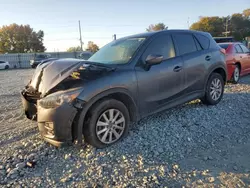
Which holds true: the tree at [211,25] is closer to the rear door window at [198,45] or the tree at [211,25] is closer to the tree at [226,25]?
the tree at [226,25]

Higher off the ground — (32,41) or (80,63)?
(32,41)

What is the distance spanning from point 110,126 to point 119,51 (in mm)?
1565

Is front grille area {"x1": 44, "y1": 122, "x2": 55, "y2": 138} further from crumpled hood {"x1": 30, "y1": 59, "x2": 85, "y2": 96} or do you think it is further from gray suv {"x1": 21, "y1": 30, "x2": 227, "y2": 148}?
crumpled hood {"x1": 30, "y1": 59, "x2": 85, "y2": 96}

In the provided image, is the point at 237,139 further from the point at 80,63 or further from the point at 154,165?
the point at 80,63

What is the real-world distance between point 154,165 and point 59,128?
1.39 meters

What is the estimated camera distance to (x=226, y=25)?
196 feet

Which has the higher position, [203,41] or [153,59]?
[203,41]

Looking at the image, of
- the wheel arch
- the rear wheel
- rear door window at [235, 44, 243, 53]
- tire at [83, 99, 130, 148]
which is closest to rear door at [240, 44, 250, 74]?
rear door window at [235, 44, 243, 53]

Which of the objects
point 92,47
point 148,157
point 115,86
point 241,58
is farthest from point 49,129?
point 92,47

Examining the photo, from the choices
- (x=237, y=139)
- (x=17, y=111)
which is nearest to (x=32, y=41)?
(x=17, y=111)

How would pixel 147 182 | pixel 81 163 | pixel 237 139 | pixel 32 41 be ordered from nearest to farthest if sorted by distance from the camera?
pixel 147 182 → pixel 81 163 → pixel 237 139 → pixel 32 41

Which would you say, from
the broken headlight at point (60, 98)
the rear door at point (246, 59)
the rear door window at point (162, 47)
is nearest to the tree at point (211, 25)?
the rear door at point (246, 59)

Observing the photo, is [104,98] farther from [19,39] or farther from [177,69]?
[19,39]

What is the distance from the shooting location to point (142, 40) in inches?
164
